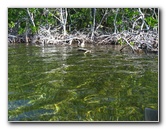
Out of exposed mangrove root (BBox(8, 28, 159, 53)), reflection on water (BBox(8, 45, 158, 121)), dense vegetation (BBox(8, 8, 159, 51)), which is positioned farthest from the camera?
exposed mangrove root (BBox(8, 28, 159, 53))

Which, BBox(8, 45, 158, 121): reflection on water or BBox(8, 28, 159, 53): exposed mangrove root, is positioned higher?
BBox(8, 28, 159, 53): exposed mangrove root

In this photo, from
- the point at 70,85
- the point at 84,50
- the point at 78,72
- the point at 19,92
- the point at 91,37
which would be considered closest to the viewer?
the point at 19,92

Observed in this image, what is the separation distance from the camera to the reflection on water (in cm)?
275

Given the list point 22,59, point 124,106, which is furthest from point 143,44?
point 124,106

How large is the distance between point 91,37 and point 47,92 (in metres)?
3.03

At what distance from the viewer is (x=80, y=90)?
319cm

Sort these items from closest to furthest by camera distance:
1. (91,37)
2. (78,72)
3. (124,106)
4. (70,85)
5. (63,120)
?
1. (63,120)
2. (124,106)
3. (70,85)
4. (78,72)
5. (91,37)

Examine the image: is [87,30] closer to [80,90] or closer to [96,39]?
[96,39]

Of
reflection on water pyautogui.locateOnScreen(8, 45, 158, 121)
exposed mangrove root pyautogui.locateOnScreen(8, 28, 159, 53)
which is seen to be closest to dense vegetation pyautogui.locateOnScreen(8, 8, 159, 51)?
exposed mangrove root pyautogui.locateOnScreen(8, 28, 159, 53)

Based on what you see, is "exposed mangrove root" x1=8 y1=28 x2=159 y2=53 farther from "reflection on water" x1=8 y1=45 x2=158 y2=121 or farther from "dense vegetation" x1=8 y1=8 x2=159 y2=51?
"reflection on water" x1=8 y1=45 x2=158 y2=121

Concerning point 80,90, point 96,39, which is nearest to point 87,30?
point 96,39
